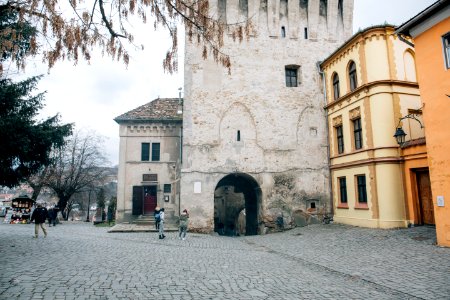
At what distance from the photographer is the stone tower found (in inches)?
780

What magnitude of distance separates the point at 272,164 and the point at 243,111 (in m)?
3.89

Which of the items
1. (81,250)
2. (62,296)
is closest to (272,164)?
(81,250)

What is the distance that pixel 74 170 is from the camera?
118 feet

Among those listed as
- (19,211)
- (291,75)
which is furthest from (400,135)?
(19,211)

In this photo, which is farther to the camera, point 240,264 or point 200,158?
point 200,158

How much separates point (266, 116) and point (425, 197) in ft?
32.5

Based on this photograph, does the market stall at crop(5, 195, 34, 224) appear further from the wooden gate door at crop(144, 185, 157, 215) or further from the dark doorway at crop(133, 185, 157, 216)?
the wooden gate door at crop(144, 185, 157, 215)

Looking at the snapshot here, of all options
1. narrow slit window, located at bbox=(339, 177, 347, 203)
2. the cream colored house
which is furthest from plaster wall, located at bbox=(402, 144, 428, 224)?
the cream colored house

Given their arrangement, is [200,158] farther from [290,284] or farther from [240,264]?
[290,284]

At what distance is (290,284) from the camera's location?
24.2 feet

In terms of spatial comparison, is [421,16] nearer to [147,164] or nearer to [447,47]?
→ [447,47]

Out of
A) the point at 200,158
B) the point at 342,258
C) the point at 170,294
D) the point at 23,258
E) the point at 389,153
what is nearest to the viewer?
the point at 170,294

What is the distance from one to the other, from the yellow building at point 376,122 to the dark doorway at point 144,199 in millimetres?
13615

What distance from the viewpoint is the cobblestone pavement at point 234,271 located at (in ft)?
21.2
